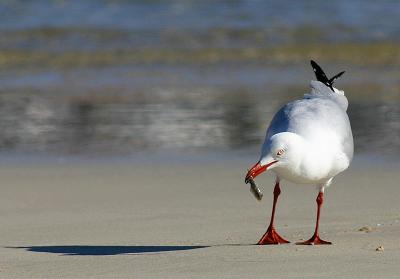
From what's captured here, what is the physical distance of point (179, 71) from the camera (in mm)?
16625

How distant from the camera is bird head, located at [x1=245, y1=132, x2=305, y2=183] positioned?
5.69 meters

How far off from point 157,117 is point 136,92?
8.04 ft

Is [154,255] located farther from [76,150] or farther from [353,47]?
[353,47]

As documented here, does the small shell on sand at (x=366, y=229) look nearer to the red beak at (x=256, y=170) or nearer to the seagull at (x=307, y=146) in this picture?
the seagull at (x=307, y=146)

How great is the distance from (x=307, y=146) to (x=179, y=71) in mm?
10900

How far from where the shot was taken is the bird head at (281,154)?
18.7 ft

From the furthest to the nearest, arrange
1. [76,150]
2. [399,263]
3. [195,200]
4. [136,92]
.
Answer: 1. [136,92]
2. [76,150]
3. [195,200]
4. [399,263]

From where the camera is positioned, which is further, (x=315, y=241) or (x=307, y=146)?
(x=315, y=241)

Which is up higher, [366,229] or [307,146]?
[307,146]

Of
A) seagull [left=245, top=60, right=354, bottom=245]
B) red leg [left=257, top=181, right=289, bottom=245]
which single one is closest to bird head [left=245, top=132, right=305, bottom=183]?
seagull [left=245, top=60, right=354, bottom=245]

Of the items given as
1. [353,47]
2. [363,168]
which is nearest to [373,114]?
[363,168]

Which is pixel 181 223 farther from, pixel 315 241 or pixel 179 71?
pixel 179 71

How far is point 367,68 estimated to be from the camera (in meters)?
17.1

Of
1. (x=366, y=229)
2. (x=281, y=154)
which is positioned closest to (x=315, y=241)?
(x=366, y=229)
